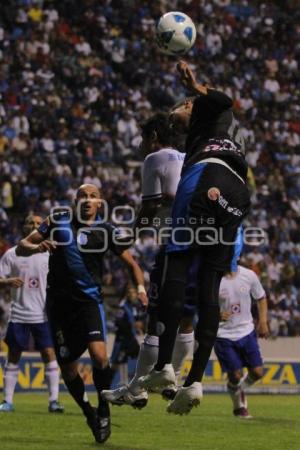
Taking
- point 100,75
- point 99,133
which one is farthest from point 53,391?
point 100,75

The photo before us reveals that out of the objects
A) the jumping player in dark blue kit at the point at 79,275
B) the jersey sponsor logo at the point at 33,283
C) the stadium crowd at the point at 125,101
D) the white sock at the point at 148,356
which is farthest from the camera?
the stadium crowd at the point at 125,101

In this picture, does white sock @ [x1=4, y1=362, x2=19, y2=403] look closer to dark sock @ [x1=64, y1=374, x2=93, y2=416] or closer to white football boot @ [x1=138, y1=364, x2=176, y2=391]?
dark sock @ [x1=64, y1=374, x2=93, y2=416]

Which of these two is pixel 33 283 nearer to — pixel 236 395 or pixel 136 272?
pixel 236 395

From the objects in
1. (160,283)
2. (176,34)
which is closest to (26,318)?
(160,283)

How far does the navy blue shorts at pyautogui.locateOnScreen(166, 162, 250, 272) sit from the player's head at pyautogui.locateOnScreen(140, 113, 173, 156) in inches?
55.8

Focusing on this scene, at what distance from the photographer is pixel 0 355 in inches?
822

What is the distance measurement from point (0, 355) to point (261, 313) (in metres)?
6.29

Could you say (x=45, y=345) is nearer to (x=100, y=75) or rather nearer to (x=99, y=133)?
(x=99, y=133)

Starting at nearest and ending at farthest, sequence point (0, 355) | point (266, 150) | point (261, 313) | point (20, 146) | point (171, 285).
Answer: point (171, 285), point (261, 313), point (0, 355), point (20, 146), point (266, 150)

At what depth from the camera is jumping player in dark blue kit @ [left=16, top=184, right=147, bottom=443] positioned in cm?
1242

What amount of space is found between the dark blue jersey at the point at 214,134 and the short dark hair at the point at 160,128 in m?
1.03

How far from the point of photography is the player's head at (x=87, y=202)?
12531mm

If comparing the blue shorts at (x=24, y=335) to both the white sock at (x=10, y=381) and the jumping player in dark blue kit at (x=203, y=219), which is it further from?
the jumping player in dark blue kit at (x=203, y=219)

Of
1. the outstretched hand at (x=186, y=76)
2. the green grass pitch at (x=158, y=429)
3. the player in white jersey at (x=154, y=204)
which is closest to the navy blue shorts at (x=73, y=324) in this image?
the green grass pitch at (x=158, y=429)
